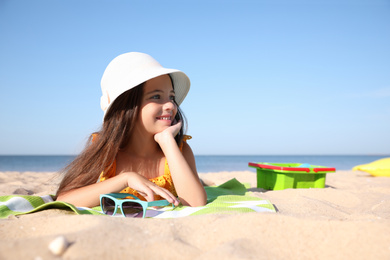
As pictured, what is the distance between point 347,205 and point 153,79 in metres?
2.19

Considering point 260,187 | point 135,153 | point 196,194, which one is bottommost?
point 260,187

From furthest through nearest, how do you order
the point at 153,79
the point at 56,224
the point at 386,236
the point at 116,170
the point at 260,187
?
the point at 260,187 → the point at 116,170 → the point at 153,79 → the point at 56,224 → the point at 386,236

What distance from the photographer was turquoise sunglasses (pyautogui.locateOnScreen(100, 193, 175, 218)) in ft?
5.75

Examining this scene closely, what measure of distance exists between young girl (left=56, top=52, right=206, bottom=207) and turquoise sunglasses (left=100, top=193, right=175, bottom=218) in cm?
11

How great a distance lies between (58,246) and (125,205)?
3.05ft

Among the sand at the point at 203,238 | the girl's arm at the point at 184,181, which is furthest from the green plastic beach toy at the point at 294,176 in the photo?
the sand at the point at 203,238

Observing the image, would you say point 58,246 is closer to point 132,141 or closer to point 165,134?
point 165,134

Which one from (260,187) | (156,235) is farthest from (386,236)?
(260,187)

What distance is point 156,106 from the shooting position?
2.33m

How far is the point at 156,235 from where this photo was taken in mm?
1142

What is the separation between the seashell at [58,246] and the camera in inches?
34.9

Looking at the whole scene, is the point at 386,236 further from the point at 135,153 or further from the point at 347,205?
the point at 135,153

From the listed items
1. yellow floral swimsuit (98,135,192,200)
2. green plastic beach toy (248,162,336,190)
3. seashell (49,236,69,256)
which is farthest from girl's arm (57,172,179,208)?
green plastic beach toy (248,162,336,190)

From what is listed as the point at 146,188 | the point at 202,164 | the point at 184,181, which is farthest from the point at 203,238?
the point at 202,164
